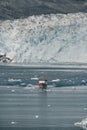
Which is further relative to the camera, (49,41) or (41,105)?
(49,41)

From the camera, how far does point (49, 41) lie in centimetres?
8831

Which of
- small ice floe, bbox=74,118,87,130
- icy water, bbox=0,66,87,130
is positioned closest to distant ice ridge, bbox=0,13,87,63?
icy water, bbox=0,66,87,130

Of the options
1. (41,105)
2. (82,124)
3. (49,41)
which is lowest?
(49,41)

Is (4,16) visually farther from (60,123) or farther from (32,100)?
(60,123)

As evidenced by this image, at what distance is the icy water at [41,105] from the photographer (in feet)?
139

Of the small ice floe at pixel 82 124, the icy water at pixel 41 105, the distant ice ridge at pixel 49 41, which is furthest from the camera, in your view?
the distant ice ridge at pixel 49 41

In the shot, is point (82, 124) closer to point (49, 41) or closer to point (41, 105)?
point (41, 105)

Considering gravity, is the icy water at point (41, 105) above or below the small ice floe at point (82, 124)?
below

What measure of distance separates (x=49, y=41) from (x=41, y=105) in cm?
4070

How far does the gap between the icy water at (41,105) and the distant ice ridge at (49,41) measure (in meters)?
24.7

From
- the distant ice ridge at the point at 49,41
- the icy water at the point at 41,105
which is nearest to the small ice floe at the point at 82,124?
the icy water at the point at 41,105

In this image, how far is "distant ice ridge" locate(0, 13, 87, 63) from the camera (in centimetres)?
8725

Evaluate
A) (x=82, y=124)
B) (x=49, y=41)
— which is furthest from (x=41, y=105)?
(x=49, y=41)

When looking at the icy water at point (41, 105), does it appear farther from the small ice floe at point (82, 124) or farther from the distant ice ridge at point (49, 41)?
the distant ice ridge at point (49, 41)
